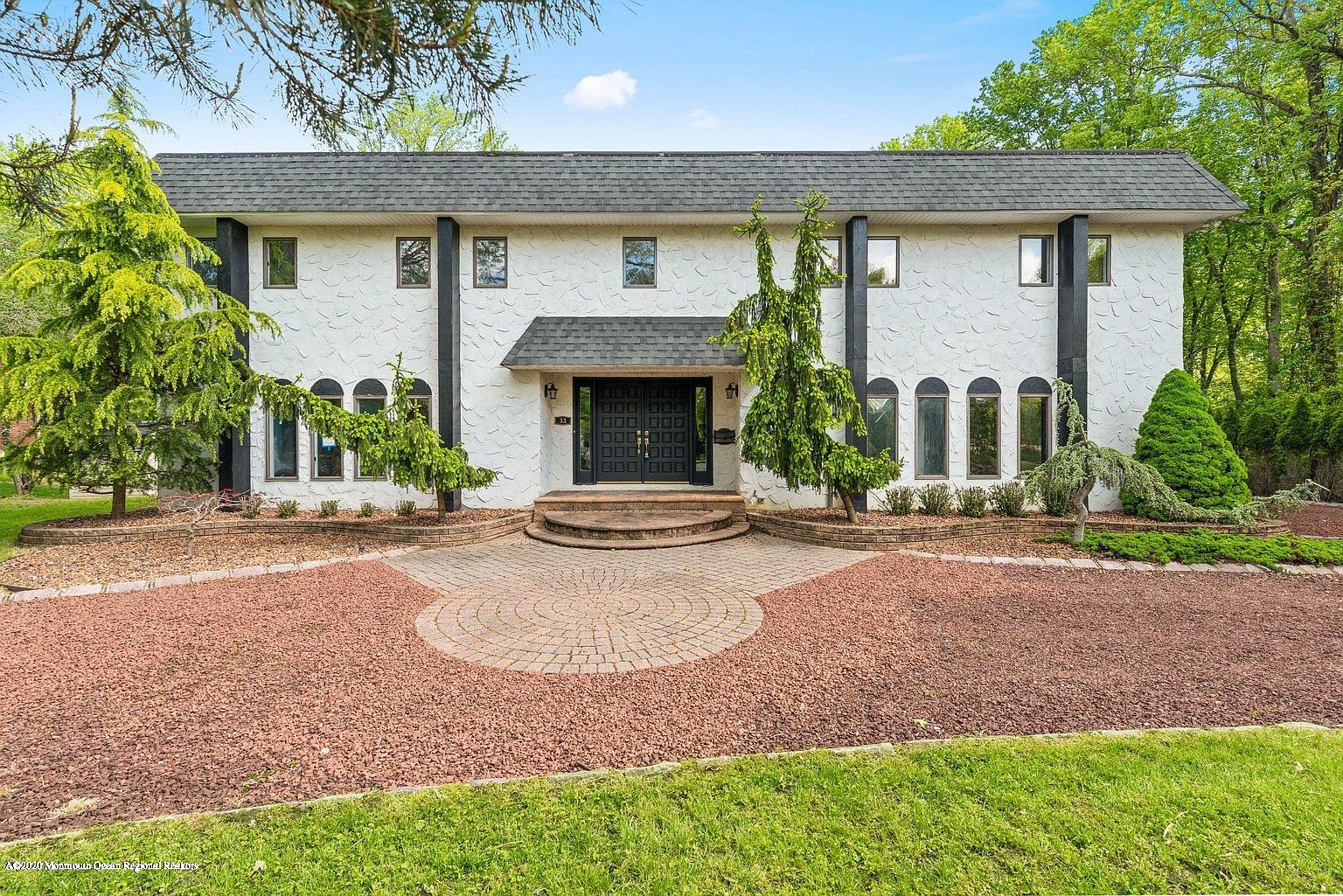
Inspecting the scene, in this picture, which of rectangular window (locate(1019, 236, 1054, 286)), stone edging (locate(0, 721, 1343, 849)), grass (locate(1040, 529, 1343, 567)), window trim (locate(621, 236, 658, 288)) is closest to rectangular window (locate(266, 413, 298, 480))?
window trim (locate(621, 236, 658, 288))

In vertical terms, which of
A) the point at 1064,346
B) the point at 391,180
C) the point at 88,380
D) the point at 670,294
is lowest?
the point at 88,380

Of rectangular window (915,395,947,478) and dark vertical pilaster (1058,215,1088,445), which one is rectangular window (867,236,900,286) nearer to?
rectangular window (915,395,947,478)

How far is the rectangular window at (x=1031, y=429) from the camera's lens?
10.5 metres

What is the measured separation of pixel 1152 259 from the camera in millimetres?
10305

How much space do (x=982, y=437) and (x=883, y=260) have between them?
13.4 ft

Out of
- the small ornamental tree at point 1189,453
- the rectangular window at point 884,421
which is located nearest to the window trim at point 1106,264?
the small ornamental tree at point 1189,453

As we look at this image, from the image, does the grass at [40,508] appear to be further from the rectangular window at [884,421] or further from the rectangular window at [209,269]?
the rectangular window at [884,421]

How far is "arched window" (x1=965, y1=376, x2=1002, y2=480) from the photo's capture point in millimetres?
10492

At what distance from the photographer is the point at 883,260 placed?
1060 cm

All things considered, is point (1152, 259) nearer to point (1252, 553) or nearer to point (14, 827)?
point (1252, 553)

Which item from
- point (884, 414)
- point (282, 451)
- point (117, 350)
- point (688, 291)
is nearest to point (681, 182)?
point (688, 291)

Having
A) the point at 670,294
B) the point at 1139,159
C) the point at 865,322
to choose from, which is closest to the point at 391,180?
the point at 670,294

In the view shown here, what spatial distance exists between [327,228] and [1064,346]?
14604mm

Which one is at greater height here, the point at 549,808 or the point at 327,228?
the point at 327,228
